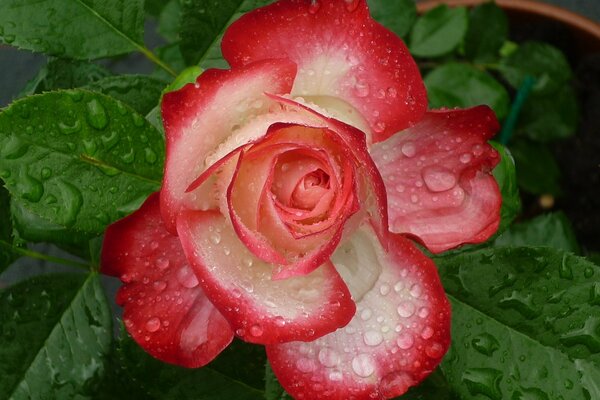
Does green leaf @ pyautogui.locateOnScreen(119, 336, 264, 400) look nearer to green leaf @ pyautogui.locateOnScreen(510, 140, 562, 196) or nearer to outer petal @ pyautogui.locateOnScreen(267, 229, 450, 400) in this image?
outer petal @ pyautogui.locateOnScreen(267, 229, 450, 400)

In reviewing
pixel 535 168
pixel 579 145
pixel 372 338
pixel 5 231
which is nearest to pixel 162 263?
pixel 372 338

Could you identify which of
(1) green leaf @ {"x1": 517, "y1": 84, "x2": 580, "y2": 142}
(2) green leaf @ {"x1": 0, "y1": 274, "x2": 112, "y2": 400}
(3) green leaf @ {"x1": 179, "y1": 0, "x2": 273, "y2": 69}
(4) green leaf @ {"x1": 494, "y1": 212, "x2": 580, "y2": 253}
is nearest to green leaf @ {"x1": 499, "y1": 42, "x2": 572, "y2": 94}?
(1) green leaf @ {"x1": 517, "y1": 84, "x2": 580, "y2": 142}

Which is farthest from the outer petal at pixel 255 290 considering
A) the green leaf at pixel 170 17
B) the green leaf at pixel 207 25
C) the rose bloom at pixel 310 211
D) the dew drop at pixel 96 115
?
the green leaf at pixel 170 17

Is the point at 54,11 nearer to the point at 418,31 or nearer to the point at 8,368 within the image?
the point at 8,368

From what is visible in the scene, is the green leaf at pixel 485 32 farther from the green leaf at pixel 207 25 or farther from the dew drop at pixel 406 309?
the dew drop at pixel 406 309

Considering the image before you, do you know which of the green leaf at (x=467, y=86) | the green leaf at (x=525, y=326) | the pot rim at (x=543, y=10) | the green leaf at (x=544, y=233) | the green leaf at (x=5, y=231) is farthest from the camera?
the pot rim at (x=543, y=10)

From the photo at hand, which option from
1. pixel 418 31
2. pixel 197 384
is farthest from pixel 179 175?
pixel 418 31
